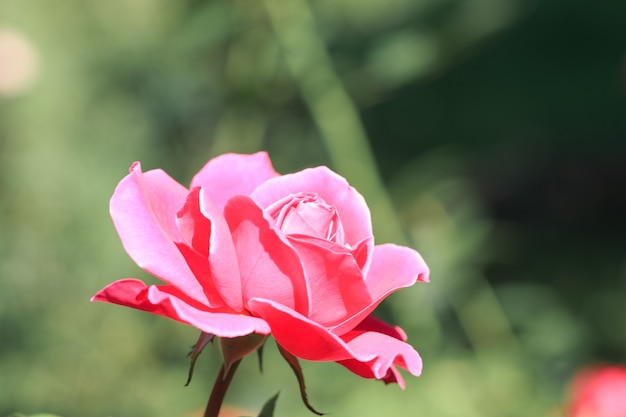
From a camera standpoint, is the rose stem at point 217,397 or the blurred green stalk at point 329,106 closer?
the rose stem at point 217,397

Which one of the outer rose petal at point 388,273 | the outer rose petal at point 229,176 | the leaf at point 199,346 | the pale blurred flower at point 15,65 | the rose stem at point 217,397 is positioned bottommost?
the outer rose petal at point 388,273

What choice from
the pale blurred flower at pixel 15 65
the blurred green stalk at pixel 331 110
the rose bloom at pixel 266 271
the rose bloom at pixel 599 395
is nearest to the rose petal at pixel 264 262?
the rose bloom at pixel 266 271

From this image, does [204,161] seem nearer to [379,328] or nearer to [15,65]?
[15,65]

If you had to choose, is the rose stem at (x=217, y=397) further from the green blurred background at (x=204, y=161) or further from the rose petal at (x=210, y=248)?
the green blurred background at (x=204, y=161)

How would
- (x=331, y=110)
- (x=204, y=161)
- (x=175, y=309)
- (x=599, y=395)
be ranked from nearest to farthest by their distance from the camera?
1. (x=175, y=309)
2. (x=599, y=395)
3. (x=331, y=110)
4. (x=204, y=161)

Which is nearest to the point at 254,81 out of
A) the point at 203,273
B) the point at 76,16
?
the point at 76,16

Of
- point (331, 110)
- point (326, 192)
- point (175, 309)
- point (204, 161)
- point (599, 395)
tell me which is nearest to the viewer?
point (175, 309)

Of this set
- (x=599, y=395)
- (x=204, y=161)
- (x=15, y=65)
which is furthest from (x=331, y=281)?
(x=15, y=65)
